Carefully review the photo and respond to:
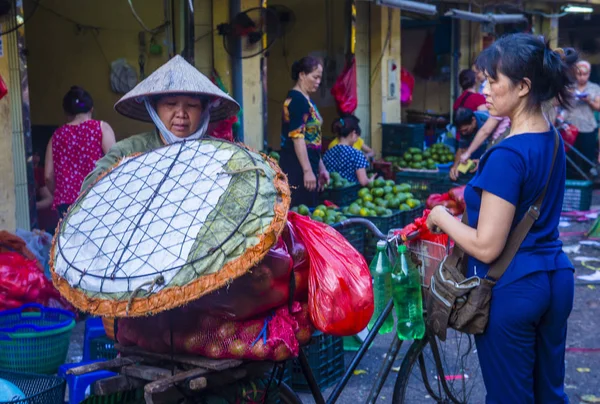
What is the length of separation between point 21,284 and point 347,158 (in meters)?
4.23

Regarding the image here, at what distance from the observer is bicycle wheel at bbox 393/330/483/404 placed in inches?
156

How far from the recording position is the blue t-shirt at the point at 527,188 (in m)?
2.83

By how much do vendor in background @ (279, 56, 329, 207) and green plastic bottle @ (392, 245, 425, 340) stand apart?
3738 millimetres

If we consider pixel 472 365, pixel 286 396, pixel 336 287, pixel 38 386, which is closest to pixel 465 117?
pixel 472 365

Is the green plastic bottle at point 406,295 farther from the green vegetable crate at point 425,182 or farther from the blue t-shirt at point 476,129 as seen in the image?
the blue t-shirt at point 476,129

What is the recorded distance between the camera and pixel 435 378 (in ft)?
14.8

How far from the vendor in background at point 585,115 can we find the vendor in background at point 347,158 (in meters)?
4.53

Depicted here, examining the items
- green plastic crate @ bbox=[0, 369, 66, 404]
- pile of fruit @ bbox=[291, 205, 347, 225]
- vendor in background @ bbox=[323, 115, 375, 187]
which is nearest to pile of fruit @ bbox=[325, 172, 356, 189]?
vendor in background @ bbox=[323, 115, 375, 187]

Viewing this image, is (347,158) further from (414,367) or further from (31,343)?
(31,343)

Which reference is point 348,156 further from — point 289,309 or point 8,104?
point 289,309

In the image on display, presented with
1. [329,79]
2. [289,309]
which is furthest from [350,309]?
[329,79]

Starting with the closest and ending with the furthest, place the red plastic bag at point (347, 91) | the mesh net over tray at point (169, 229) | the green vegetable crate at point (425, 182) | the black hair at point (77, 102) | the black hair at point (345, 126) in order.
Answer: the mesh net over tray at point (169, 229) < the black hair at point (77, 102) < the black hair at point (345, 126) < the green vegetable crate at point (425, 182) < the red plastic bag at point (347, 91)

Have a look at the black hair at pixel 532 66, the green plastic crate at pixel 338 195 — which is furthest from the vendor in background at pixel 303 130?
the black hair at pixel 532 66

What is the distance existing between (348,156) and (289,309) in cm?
594
